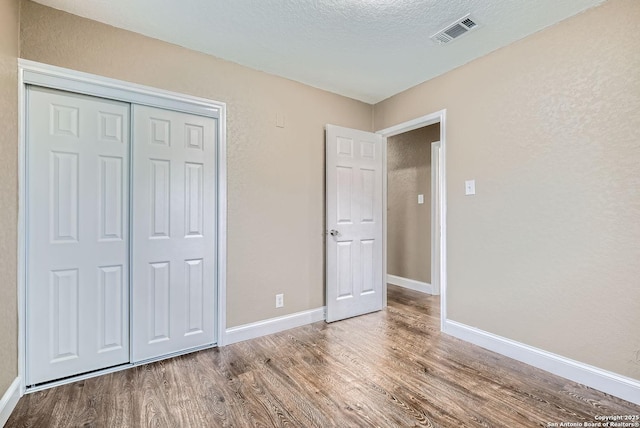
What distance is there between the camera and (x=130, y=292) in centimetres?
220

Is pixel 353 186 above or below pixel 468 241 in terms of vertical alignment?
above

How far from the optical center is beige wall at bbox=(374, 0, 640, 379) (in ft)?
6.04

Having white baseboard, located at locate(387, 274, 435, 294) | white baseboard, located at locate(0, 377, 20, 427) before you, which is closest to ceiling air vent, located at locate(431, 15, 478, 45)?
white baseboard, located at locate(387, 274, 435, 294)

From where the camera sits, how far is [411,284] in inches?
176

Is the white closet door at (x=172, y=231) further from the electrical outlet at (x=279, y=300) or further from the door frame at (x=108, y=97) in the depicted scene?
the electrical outlet at (x=279, y=300)

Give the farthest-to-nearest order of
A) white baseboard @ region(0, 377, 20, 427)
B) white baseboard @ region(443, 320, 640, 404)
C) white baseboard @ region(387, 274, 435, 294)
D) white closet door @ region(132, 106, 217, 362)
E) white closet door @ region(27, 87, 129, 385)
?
white baseboard @ region(387, 274, 435, 294) < white closet door @ region(132, 106, 217, 362) < white closet door @ region(27, 87, 129, 385) < white baseboard @ region(443, 320, 640, 404) < white baseboard @ region(0, 377, 20, 427)

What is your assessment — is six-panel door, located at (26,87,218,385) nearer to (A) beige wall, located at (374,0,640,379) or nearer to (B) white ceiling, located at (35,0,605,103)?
(B) white ceiling, located at (35,0,605,103)

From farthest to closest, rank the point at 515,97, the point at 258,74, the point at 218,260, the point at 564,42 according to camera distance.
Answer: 1. the point at 258,74
2. the point at 218,260
3. the point at 515,97
4. the point at 564,42

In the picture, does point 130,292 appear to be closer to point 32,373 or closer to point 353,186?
point 32,373

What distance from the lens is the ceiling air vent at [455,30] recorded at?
2.08m

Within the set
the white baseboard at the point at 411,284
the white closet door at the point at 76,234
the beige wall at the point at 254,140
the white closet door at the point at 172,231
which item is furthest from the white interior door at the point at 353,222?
the white closet door at the point at 76,234

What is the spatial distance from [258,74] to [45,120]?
1.58 meters

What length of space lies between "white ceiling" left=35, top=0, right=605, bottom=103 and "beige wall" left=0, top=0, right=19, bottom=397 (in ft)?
1.33

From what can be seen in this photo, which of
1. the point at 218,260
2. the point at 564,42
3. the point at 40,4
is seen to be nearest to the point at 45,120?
the point at 40,4
